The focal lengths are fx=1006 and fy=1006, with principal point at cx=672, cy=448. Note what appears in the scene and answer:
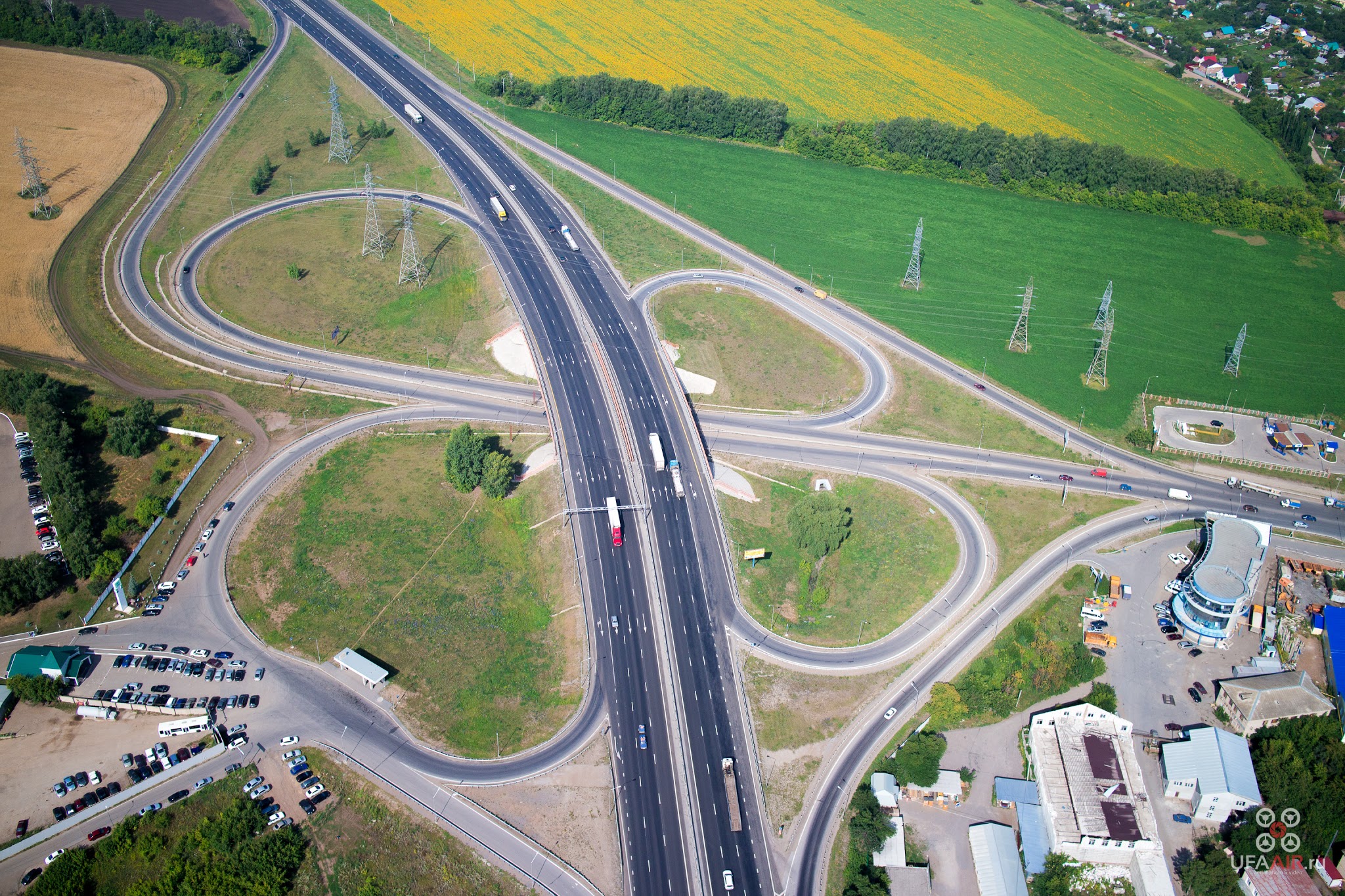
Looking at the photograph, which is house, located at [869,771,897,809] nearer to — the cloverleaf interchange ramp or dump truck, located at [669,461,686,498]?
the cloverleaf interchange ramp

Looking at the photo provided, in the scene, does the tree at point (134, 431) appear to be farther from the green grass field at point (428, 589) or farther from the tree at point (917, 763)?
the tree at point (917, 763)

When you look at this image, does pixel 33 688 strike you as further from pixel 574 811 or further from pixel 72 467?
pixel 574 811

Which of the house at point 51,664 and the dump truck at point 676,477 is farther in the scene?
the dump truck at point 676,477

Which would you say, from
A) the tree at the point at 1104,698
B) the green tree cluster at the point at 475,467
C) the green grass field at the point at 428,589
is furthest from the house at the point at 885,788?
the green tree cluster at the point at 475,467

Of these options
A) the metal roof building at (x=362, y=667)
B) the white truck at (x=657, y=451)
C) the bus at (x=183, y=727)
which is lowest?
the bus at (x=183, y=727)

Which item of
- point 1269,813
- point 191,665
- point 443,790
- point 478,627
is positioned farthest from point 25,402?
point 1269,813

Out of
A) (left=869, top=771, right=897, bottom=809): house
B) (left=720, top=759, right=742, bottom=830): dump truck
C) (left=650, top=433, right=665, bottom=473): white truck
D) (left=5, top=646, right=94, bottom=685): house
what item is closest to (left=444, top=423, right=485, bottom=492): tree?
(left=650, top=433, right=665, bottom=473): white truck

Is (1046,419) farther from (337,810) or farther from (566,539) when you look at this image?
(337,810)
